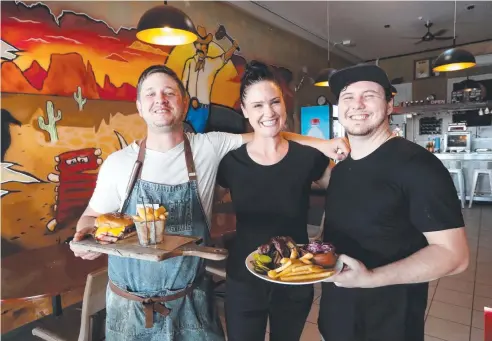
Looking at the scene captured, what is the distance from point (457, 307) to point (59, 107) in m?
4.33

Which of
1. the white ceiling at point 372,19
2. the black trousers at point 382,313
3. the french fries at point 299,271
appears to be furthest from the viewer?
the white ceiling at point 372,19

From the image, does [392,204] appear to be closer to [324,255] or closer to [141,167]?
[324,255]

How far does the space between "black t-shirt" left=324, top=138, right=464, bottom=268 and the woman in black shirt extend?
0.82ft

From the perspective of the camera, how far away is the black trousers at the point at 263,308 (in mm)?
1509

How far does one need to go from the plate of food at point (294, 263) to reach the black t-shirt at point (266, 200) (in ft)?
0.79

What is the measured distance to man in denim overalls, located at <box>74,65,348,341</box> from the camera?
4.65 ft

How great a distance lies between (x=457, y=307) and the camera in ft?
10.9

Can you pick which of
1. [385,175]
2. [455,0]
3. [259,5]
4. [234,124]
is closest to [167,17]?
[385,175]

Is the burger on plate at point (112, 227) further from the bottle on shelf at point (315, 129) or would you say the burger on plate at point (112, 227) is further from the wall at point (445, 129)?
the wall at point (445, 129)

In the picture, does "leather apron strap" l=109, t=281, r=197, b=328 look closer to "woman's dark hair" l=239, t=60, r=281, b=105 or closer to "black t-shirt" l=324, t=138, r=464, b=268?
"black t-shirt" l=324, t=138, r=464, b=268

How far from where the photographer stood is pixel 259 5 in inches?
219

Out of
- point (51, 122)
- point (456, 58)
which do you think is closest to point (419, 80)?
point (456, 58)

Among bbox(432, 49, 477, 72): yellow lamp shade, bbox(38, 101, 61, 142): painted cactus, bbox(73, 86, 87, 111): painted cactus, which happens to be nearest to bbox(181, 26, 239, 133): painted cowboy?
bbox(73, 86, 87, 111): painted cactus

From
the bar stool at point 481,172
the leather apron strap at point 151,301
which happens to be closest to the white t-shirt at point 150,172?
the leather apron strap at point 151,301
